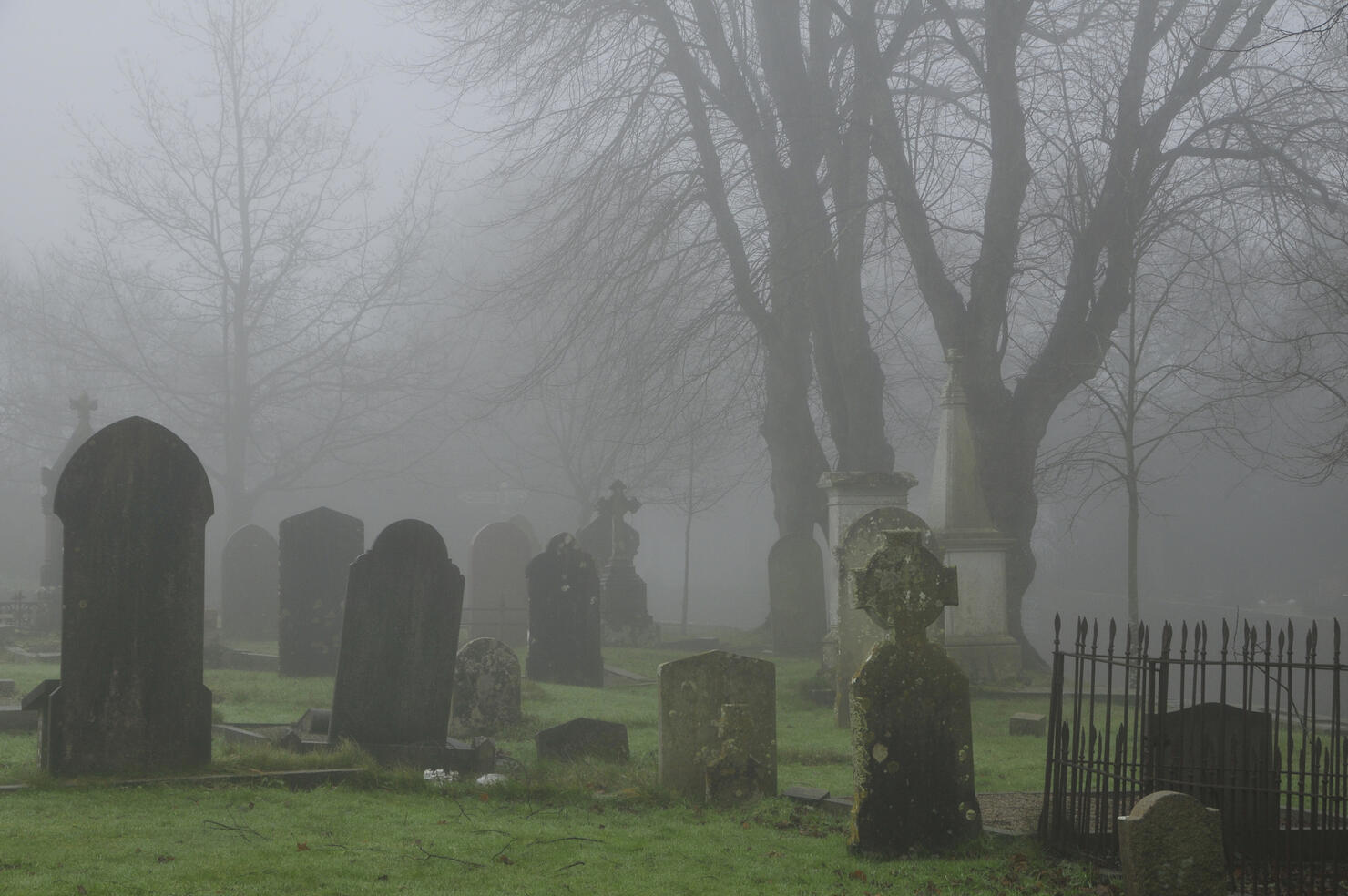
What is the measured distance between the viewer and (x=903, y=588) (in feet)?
20.5

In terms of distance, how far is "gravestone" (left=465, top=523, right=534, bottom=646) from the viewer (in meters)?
20.3

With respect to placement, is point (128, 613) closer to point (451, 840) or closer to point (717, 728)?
point (451, 840)

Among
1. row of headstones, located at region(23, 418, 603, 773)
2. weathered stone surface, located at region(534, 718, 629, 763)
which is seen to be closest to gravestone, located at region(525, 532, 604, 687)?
weathered stone surface, located at region(534, 718, 629, 763)

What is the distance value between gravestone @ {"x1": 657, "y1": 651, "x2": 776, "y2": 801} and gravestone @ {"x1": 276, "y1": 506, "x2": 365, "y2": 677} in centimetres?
764

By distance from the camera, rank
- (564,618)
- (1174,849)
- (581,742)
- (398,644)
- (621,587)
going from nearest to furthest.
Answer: (1174,849) → (398,644) → (581,742) → (564,618) → (621,587)

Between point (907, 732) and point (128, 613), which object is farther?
point (128, 613)

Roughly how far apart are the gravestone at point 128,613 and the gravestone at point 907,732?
421 centimetres

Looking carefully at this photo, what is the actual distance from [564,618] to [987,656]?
5.15 metres

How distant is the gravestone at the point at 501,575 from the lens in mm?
20344

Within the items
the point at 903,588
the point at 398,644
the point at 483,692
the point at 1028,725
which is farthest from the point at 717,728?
the point at 1028,725

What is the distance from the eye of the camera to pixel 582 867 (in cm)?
579

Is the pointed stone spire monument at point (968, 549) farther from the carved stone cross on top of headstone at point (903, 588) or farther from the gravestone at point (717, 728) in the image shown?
the carved stone cross on top of headstone at point (903, 588)

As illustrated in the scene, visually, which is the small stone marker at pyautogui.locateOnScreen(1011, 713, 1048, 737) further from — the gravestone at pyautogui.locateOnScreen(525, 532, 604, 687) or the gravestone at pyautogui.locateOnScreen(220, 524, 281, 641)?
the gravestone at pyautogui.locateOnScreen(220, 524, 281, 641)

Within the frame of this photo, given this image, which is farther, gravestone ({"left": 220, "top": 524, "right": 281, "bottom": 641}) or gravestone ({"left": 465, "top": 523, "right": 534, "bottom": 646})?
gravestone ({"left": 465, "top": 523, "right": 534, "bottom": 646})
